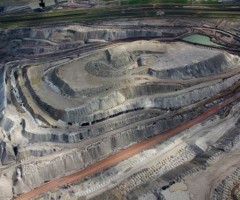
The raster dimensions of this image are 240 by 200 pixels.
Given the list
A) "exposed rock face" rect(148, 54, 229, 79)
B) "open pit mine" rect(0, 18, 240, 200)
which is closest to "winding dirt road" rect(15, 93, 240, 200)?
"open pit mine" rect(0, 18, 240, 200)

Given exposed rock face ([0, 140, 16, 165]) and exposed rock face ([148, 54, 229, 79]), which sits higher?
exposed rock face ([148, 54, 229, 79])

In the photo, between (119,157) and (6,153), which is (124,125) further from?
(6,153)

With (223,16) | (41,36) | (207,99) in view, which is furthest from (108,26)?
(207,99)

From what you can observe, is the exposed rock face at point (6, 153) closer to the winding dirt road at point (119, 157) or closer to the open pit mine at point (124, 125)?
the open pit mine at point (124, 125)

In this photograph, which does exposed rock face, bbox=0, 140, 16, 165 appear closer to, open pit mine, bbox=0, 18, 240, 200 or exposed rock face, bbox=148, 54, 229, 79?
A: open pit mine, bbox=0, 18, 240, 200

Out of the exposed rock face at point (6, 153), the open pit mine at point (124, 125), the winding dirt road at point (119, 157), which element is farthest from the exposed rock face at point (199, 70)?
the exposed rock face at point (6, 153)

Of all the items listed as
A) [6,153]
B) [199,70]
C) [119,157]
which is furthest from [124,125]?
[199,70]
